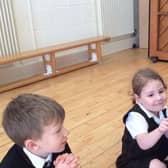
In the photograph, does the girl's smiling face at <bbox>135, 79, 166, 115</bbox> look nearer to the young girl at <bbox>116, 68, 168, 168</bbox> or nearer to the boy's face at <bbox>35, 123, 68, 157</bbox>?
the young girl at <bbox>116, 68, 168, 168</bbox>

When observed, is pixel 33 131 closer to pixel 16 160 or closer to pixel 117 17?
pixel 16 160

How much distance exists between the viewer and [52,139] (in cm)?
84

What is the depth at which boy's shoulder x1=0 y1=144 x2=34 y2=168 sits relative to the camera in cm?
83

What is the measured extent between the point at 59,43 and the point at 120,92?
1329 millimetres

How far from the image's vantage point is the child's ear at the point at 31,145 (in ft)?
2.72

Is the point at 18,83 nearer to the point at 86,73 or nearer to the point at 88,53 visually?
the point at 86,73

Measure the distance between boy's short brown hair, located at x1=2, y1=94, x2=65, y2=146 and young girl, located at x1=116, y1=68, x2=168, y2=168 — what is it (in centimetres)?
36

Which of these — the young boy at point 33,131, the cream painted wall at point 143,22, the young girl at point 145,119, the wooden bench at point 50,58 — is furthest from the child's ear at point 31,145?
the cream painted wall at point 143,22

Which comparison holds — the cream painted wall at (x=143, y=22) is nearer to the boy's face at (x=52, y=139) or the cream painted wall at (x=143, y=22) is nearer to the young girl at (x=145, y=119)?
the young girl at (x=145, y=119)

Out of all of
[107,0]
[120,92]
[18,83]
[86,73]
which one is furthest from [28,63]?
[107,0]

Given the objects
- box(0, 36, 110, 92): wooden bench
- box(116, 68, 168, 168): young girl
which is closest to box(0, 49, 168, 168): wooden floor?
box(0, 36, 110, 92): wooden bench

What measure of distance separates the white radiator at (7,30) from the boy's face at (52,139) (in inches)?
85.7

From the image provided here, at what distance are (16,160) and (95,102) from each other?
1.41m

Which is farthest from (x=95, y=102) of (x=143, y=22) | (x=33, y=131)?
(x=143, y=22)
